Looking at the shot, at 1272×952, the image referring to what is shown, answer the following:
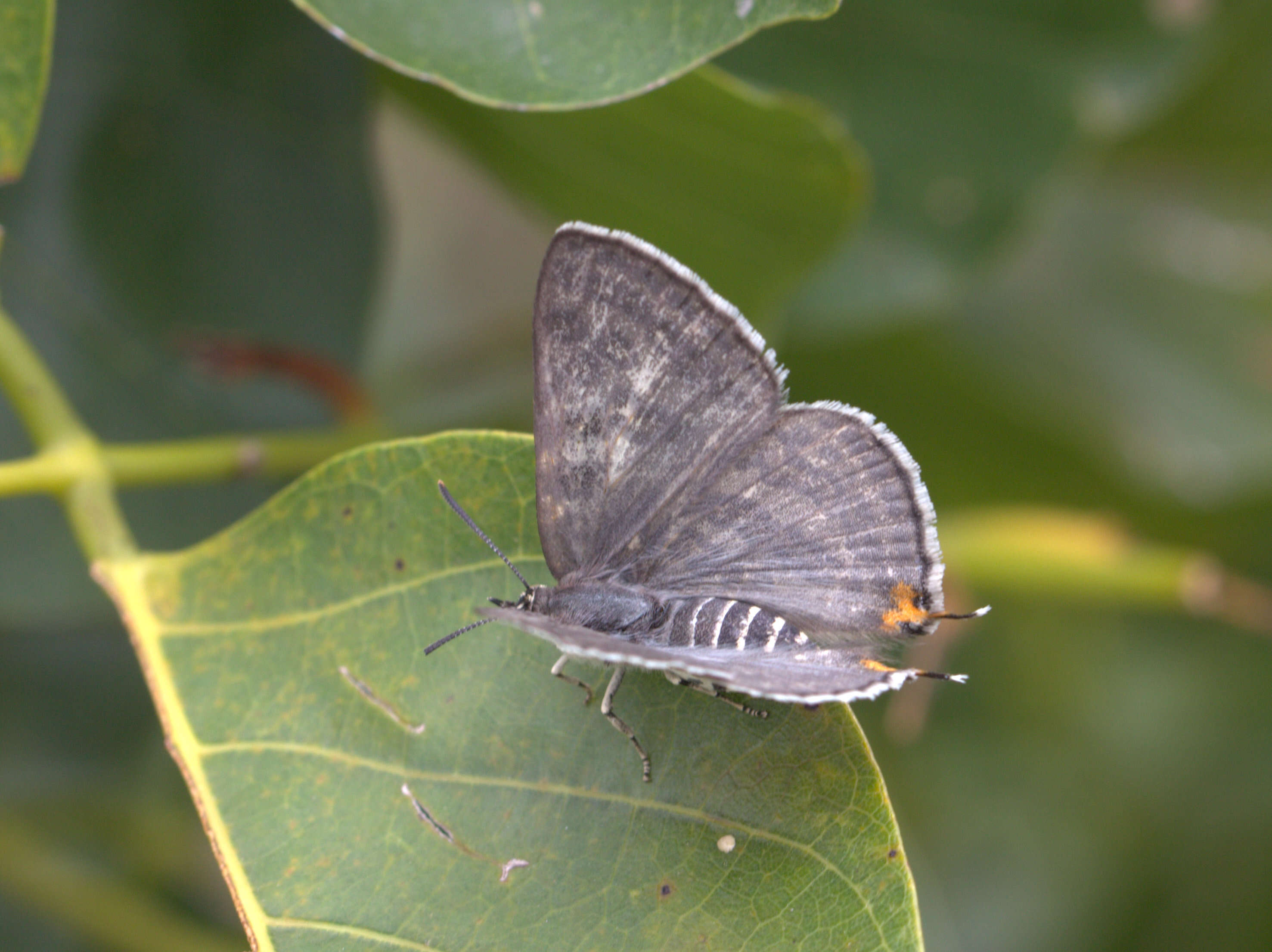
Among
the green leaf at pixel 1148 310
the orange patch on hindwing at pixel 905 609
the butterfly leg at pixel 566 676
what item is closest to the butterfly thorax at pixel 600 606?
the butterfly leg at pixel 566 676

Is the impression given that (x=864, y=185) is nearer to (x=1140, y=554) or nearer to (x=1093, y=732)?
(x=1140, y=554)

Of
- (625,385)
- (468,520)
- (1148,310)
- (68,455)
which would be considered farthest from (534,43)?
(1148,310)

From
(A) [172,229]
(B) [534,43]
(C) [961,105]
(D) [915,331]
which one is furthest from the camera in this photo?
(D) [915,331]

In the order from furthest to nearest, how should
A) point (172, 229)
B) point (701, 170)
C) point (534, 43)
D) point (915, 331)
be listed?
point (915, 331)
point (172, 229)
point (701, 170)
point (534, 43)

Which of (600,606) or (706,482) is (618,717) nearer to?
(600,606)

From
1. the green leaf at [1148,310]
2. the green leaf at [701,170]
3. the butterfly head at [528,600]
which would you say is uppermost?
the green leaf at [701,170]

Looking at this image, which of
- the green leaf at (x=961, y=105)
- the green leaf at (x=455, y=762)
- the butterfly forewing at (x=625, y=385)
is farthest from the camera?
the green leaf at (x=961, y=105)

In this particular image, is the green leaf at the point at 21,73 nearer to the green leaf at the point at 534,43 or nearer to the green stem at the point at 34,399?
the green stem at the point at 34,399

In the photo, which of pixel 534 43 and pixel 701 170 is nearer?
pixel 534 43
